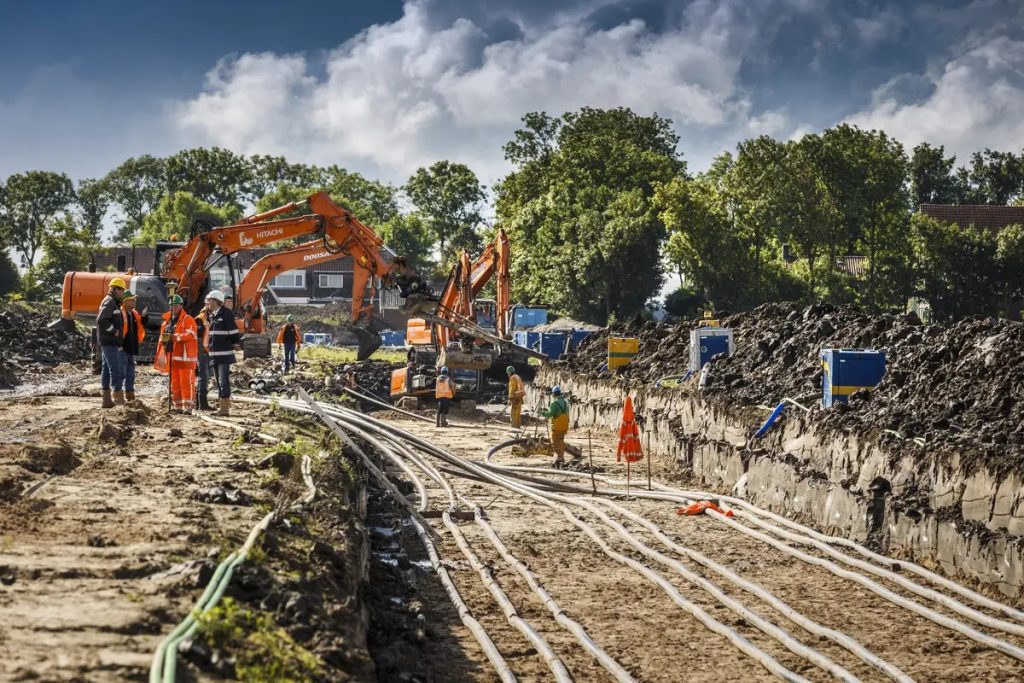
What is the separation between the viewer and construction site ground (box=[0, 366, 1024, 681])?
250 inches

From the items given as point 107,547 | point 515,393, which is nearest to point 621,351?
point 515,393

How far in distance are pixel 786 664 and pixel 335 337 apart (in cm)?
6628

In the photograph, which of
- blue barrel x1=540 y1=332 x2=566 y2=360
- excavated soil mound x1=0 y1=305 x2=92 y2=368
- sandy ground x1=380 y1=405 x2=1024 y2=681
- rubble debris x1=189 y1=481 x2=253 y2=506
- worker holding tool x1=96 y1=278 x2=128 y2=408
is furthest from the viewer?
A: blue barrel x1=540 y1=332 x2=566 y2=360

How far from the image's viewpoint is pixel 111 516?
29.7ft

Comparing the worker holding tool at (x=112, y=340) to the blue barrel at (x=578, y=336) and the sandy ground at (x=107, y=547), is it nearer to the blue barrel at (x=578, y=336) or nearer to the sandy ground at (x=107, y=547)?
the sandy ground at (x=107, y=547)

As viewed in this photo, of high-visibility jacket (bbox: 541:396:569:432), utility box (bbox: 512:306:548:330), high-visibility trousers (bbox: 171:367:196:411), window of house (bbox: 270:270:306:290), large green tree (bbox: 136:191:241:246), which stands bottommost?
high-visibility jacket (bbox: 541:396:569:432)

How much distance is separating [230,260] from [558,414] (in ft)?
41.7

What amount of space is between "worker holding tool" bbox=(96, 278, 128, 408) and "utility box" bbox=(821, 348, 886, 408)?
Result: 977 centimetres

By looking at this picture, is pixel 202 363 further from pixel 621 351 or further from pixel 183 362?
pixel 621 351

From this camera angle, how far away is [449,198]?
93.2m

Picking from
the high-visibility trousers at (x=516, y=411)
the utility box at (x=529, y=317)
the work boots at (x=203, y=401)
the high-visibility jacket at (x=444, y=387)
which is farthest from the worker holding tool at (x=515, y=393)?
the utility box at (x=529, y=317)

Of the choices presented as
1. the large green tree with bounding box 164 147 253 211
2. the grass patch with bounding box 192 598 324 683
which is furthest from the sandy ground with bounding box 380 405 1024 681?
the large green tree with bounding box 164 147 253 211

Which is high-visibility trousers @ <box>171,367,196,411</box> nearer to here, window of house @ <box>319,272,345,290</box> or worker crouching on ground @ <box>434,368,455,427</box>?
worker crouching on ground @ <box>434,368,455,427</box>

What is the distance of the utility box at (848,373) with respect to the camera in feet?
59.8
